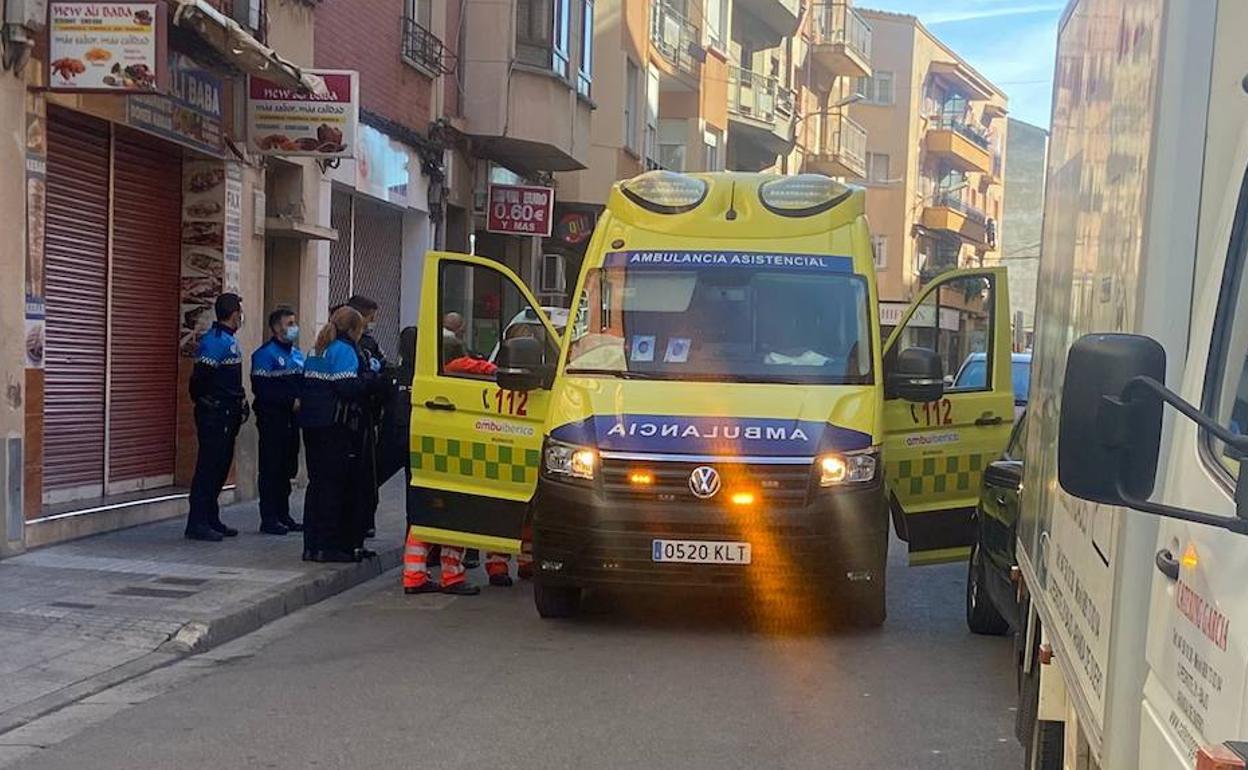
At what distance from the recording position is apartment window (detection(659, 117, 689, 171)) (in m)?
32.2

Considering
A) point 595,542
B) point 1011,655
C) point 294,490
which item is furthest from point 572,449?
point 294,490

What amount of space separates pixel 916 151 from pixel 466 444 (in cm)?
5091

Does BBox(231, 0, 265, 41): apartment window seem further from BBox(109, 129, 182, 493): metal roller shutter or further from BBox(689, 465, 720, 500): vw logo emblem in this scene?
BBox(689, 465, 720, 500): vw logo emblem

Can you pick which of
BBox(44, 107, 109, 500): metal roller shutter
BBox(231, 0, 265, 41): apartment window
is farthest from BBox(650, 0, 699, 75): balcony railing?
BBox(44, 107, 109, 500): metal roller shutter

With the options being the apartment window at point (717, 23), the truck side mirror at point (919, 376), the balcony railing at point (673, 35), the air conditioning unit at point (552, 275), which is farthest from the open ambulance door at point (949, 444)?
the apartment window at point (717, 23)

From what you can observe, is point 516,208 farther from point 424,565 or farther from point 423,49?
point 424,565

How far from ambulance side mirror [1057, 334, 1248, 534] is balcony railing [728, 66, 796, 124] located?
32.8 m

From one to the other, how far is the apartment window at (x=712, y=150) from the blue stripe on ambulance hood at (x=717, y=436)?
25.2 m

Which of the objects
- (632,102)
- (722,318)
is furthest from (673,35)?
(722,318)

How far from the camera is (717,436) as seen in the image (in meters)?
7.87

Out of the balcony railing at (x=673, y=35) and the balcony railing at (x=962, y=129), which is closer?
the balcony railing at (x=673, y=35)

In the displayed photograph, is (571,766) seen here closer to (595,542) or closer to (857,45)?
(595,542)

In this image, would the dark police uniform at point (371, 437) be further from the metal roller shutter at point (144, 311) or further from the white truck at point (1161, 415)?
the white truck at point (1161, 415)

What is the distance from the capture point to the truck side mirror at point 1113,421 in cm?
237
